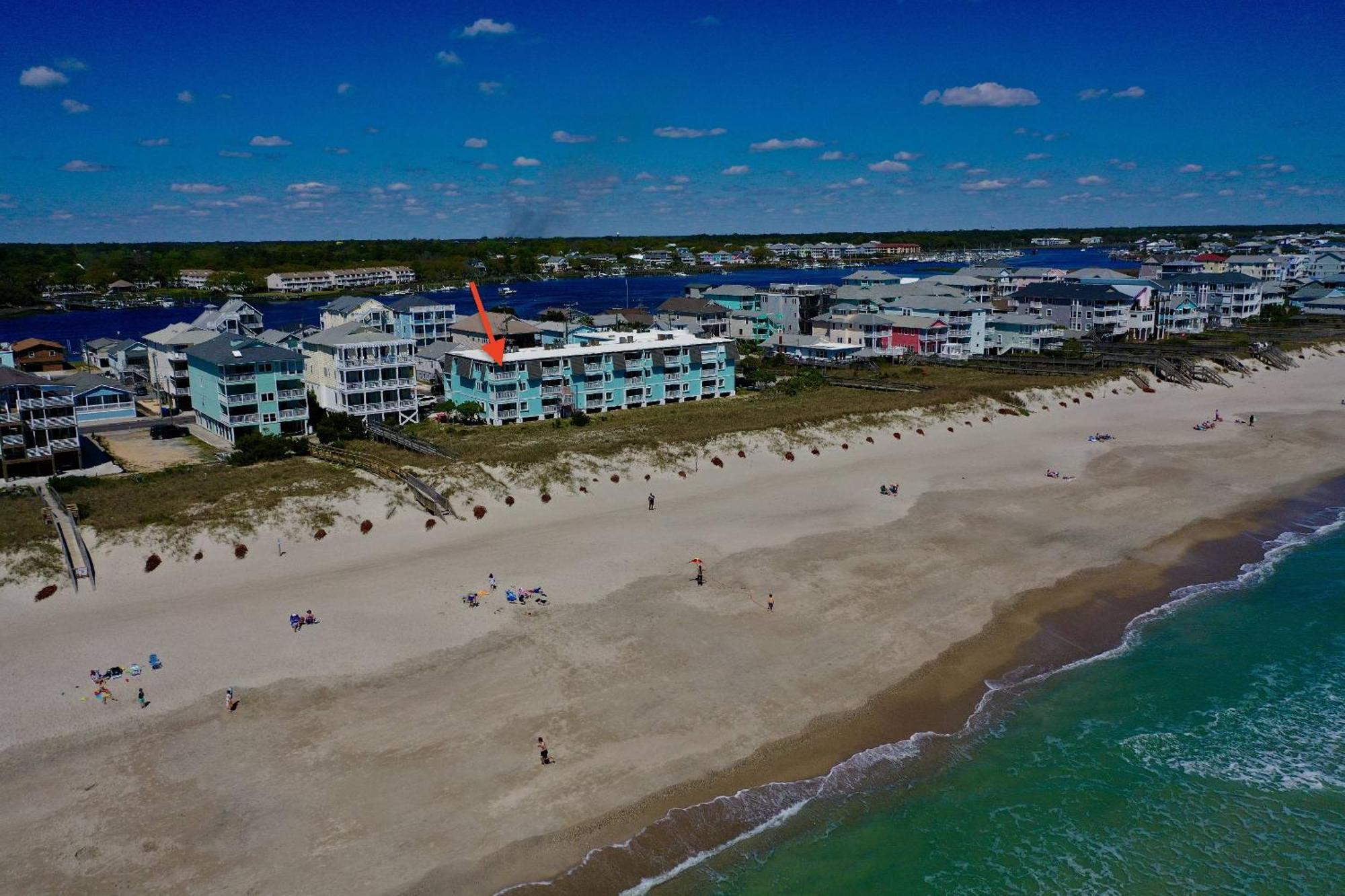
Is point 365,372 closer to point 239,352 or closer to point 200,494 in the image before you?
point 239,352

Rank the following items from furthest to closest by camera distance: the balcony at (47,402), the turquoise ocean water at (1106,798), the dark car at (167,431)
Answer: the dark car at (167,431) → the balcony at (47,402) → the turquoise ocean water at (1106,798)

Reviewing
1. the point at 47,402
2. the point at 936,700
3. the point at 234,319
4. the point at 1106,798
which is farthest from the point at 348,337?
the point at 1106,798

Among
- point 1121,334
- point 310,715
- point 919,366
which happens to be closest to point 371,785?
point 310,715

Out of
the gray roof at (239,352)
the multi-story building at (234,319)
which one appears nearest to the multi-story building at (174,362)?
the multi-story building at (234,319)

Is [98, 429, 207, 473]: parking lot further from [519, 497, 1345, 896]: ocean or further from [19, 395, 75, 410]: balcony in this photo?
[519, 497, 1345, 896]: ocean

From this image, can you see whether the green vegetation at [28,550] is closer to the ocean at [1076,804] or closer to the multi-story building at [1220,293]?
the ocean at [1076,804]

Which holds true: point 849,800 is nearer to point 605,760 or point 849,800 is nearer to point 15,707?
point 605,760

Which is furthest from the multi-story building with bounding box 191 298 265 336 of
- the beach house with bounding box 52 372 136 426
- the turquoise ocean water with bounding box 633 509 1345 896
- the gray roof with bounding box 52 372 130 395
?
the turquoise ocean water with bounding box 633 509 1345 896
